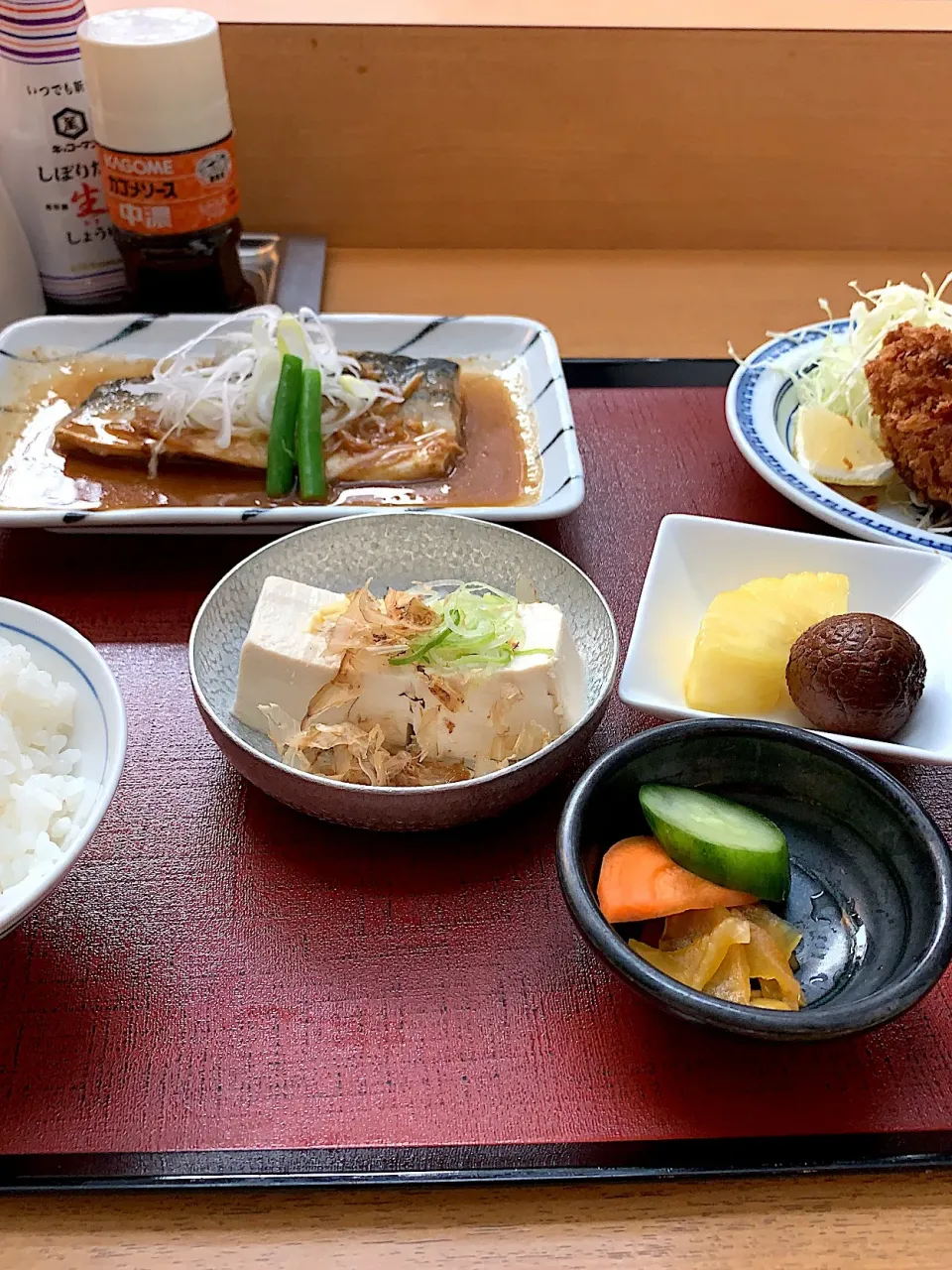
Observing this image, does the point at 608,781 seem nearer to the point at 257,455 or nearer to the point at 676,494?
the point at 676,494

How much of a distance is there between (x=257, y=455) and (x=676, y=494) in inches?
26.4

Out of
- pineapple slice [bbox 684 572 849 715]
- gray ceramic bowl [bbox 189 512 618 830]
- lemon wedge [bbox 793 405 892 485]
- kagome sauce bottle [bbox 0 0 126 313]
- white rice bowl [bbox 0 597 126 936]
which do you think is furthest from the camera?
kagome sauce bottle [bbox 0 0 126 313]

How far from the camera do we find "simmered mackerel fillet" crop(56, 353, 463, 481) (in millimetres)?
1660

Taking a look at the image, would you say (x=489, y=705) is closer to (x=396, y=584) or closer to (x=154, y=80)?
(x=396, y=584)

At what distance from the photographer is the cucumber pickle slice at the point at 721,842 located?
2.96 ft

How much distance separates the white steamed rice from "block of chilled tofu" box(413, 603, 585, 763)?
346mm

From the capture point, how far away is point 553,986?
951 millimetres

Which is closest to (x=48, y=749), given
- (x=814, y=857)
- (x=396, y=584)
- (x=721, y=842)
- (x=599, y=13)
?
(x=396, y=584)

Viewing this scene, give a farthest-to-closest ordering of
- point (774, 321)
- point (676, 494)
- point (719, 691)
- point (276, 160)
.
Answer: point (276, 160) < point (774, 321) < point (676, 494) < point (719, 691)

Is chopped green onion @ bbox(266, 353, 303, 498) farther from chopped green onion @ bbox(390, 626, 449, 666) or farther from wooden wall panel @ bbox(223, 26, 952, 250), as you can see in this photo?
wooden wall panel @ bbox(223, 26, 952, 250)

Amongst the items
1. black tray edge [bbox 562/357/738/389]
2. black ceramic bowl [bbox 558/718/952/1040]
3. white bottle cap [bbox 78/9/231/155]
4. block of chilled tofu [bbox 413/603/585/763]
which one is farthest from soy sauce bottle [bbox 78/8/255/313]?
black ceramic bowl [bbox 558/718/952/1040]

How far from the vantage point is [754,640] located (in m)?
1.14

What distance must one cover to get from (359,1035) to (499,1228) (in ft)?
0.64

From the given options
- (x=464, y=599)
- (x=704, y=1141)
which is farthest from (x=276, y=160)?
(x=704, y=1141)
